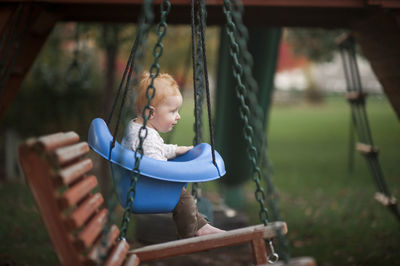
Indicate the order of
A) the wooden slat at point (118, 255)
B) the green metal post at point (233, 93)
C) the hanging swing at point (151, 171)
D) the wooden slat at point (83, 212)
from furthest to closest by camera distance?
the green metal post at point (233, 93)
the hanging swing at point (151, 171)
the wooden slat at point (118, 255)
the wooden slat at point (83, 212)

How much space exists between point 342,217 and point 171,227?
296 centimetres

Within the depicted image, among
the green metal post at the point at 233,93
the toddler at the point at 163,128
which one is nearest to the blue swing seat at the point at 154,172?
the toddler at the point at 163,128

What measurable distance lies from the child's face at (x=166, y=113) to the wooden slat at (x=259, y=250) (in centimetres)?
89

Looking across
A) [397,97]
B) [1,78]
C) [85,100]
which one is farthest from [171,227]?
[85,100]

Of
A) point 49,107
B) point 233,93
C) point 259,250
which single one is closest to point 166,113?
point 259,250

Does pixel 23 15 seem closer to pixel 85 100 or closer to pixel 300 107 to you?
pixel 85 100

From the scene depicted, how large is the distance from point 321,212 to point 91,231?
5489mm

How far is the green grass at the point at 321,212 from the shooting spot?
5.23 metres

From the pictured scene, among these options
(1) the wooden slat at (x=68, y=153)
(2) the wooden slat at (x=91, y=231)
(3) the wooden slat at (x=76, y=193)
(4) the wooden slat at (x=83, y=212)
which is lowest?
(2) the wooden slat at (x=91, y=231)

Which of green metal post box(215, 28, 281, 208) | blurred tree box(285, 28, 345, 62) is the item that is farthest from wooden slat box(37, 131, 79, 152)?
blurred tree box(285, 28, 345, 62)

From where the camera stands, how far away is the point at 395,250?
5.22 meters

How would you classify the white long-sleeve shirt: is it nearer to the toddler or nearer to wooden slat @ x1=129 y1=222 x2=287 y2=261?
the toddler

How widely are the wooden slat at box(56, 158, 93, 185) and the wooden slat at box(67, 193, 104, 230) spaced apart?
0.15m

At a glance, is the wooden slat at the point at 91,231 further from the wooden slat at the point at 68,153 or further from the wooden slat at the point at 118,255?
the wooden slat at the point at 68,153
